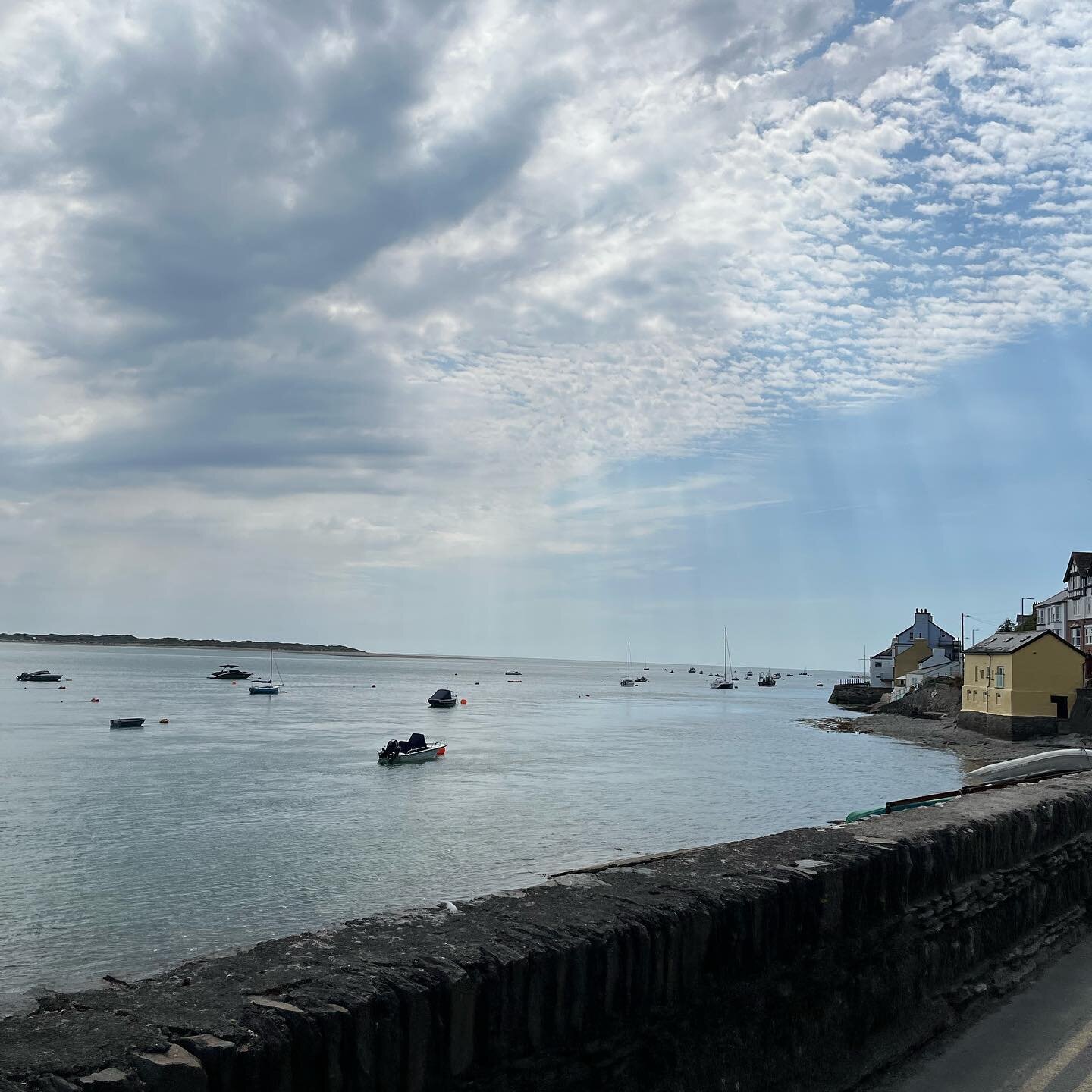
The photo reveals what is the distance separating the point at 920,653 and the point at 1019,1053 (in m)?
115

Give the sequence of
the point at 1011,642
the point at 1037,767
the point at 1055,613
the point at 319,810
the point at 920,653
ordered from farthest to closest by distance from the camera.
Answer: the point at 920,653 < the point at 1055,613 < the point at 1011,642 < the point at 319,810 < the point at 1037,767

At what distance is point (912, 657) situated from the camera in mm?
114438

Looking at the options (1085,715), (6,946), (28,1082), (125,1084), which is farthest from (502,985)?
(1085,715)

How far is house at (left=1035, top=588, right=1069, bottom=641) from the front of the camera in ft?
241

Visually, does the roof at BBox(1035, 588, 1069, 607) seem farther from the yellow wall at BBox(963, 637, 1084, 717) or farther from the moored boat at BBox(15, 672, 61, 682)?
the moored boat at BBox(15, 672, 61, 682)

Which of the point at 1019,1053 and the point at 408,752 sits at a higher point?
the point at 1019,1053

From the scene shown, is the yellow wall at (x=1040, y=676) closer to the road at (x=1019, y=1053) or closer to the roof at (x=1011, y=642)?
the roof at (x=1011, y=642)

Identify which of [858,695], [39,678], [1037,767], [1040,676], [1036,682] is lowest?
[39,678]

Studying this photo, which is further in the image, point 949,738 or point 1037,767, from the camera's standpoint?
point 949,738

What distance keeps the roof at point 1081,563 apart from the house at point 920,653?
1273 inches

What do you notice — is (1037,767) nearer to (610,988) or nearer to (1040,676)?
(610,988)

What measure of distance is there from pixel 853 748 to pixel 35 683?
10635 centimetres

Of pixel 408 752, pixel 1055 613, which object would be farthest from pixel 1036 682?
pixel 408 752

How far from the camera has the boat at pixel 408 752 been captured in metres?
47.3
